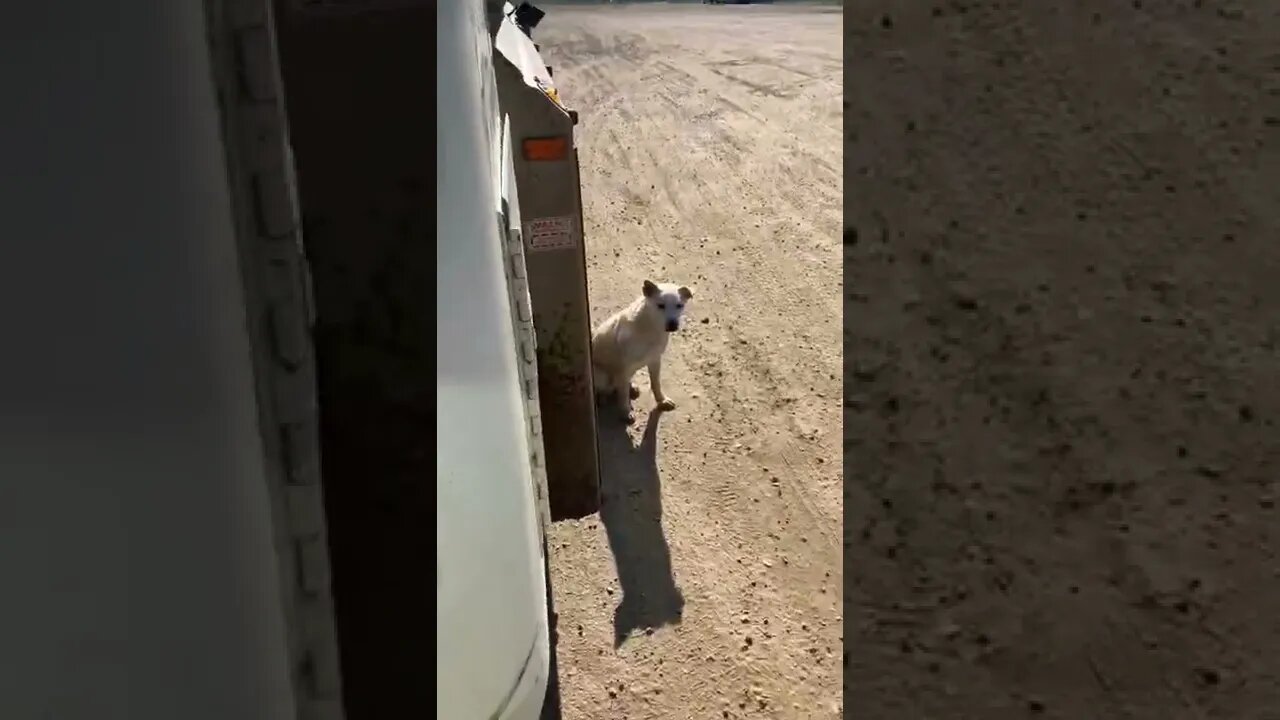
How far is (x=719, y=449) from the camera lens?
6305 mm

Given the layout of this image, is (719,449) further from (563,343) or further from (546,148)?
(546,148)

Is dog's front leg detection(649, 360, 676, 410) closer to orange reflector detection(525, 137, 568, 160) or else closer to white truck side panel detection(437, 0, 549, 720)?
orange reflector detection(525, 137, 568, 160)

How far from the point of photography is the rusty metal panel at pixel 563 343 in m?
4.45

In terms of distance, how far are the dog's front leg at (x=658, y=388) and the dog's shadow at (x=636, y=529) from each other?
6 centimetres

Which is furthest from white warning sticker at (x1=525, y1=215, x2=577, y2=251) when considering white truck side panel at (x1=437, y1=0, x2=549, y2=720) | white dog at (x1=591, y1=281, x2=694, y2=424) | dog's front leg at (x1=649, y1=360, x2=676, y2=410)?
white truck side panel at (x1=437, y1=0, x2=549, y2=720)

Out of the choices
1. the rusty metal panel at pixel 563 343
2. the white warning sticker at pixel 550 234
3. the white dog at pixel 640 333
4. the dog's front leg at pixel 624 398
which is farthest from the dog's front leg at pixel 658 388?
the white warning sticker at pixel 550 234

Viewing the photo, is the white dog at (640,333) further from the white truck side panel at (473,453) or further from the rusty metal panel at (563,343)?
the white truck side panel at (473,453)
